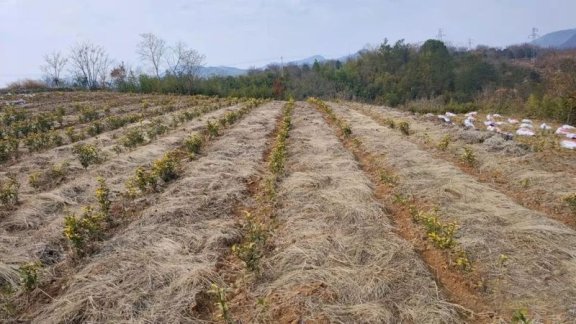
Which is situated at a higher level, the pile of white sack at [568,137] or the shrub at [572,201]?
the shrub at [572,201]

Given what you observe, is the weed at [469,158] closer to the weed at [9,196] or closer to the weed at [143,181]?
the weed at [143,181]

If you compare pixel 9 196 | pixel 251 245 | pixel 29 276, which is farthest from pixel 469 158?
pixel 9 196

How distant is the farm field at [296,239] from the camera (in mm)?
2939

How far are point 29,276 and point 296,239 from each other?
7.72 ft

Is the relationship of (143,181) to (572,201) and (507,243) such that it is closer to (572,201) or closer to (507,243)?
(507,243)

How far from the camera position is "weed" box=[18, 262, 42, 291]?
317cm

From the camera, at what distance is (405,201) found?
4.85 m

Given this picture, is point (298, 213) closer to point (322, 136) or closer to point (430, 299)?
point (430, 299)

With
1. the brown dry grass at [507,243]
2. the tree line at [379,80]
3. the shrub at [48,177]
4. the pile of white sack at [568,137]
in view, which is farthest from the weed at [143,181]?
the tree line at [379,80]

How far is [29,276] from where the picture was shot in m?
3.16

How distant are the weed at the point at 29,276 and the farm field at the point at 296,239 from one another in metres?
0.01

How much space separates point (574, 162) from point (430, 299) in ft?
17.3

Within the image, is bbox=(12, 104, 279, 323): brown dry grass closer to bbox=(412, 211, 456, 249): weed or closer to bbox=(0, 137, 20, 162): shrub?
bbox=(412, 211, 456, 249): weed

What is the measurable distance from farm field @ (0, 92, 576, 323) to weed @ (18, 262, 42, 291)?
1cm
